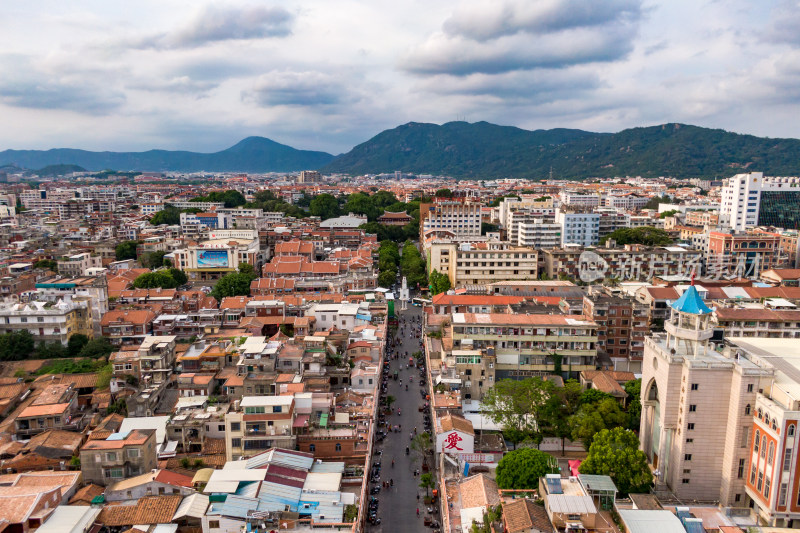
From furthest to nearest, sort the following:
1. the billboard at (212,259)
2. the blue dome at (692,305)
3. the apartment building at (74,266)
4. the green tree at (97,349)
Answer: the billboard at (212,259) < the apartment building at (74,266) < the green tree at (97,349) < the blue dome at (692,305)

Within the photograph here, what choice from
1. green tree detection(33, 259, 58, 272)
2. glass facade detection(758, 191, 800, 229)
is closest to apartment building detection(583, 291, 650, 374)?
glass facade detection(758, 191, 800, 229)

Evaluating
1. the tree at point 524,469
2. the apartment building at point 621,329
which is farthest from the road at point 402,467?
the apartment building at point 621,329

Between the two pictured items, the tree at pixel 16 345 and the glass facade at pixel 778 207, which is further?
the glass facade at pixel 778 207

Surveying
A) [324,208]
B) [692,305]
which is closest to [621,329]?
[692,305]

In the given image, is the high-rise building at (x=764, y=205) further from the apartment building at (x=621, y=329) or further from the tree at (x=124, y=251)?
the tree at (x=124, y=251)

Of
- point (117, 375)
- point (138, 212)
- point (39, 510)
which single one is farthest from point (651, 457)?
point (138, 212)

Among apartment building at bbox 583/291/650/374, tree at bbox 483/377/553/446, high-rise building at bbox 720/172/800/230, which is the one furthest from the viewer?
high-rise building at bbox 720/172/800/230

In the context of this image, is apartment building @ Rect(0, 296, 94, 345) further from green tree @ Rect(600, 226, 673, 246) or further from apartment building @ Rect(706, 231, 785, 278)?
apartment building @ Rect(706, 231, 785, 278)
